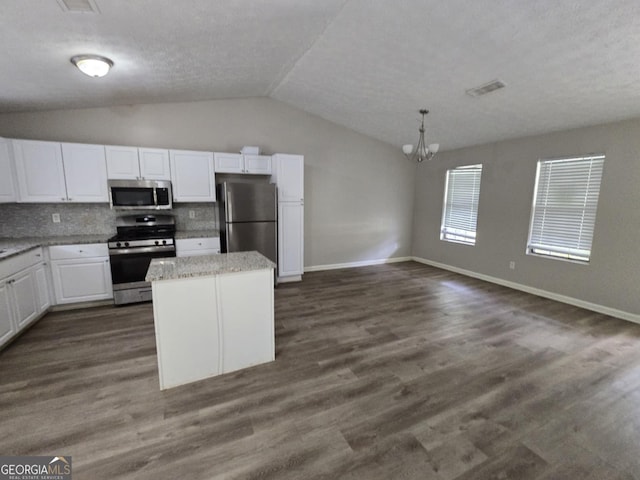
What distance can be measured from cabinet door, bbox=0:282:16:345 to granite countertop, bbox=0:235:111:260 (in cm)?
31

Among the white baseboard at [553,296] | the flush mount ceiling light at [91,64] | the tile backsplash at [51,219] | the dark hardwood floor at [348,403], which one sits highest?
the flush mount ceiling light at [91,64]

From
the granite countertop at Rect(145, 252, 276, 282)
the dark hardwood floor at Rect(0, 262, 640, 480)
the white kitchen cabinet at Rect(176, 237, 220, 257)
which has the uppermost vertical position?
the granite countertop at Rect(145, 252, 276, 282)

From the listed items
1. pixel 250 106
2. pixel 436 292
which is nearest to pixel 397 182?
pixel 436 292

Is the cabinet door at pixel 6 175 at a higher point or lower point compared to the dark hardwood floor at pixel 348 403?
higher

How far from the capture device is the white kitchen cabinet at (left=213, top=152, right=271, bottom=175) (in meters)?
4.28

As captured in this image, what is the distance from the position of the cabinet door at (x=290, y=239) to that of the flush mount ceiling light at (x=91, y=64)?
2.62 metres

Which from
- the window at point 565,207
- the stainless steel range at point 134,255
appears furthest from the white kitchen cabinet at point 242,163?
the window at point 565,207

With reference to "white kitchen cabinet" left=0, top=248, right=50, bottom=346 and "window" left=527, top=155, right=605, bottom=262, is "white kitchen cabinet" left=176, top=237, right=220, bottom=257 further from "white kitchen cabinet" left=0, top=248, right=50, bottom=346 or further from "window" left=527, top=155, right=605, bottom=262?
"window" left=527, top=155, right=605, bottom=262

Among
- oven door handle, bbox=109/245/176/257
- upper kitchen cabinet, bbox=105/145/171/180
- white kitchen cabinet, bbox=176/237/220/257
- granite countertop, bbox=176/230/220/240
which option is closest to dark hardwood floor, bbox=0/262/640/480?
oven door handle, bbox=109/245/176/257

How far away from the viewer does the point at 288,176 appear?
462 cm

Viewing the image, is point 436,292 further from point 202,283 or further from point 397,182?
point 202,283

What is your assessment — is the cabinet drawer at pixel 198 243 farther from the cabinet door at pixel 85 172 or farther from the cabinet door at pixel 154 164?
the cabinet door at pixel 85 172

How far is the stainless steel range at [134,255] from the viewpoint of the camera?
361cm

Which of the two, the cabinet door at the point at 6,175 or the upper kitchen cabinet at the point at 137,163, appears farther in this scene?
the upper kitchen cabinet at the point at 137,163
